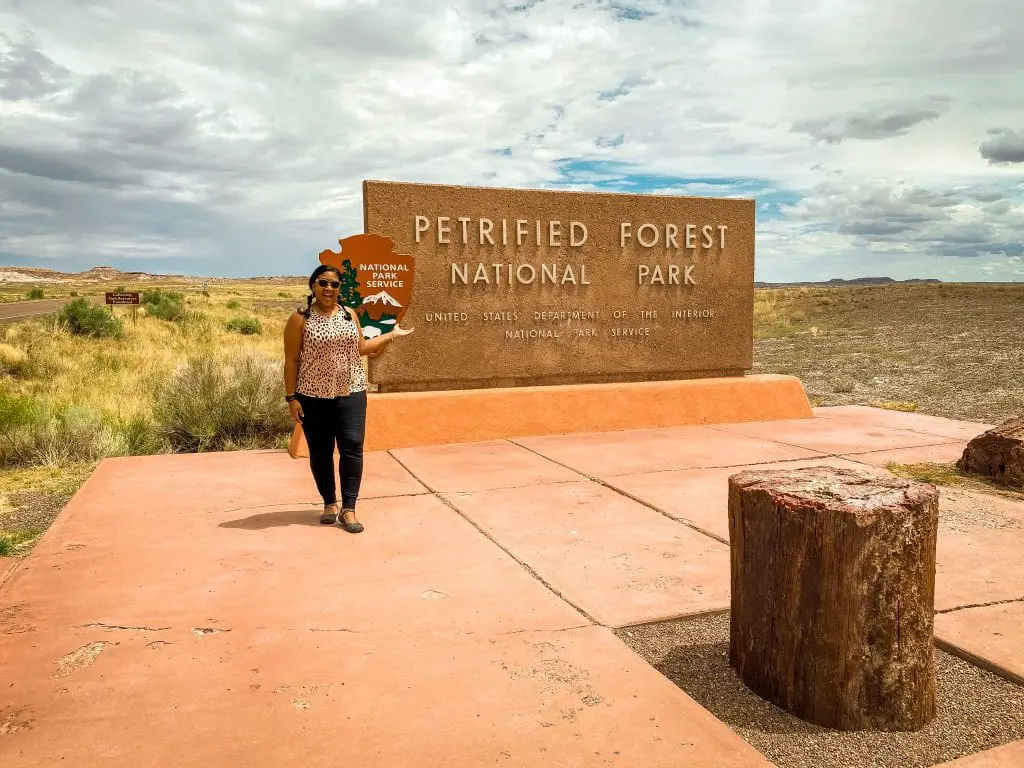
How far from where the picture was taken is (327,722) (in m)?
2.76

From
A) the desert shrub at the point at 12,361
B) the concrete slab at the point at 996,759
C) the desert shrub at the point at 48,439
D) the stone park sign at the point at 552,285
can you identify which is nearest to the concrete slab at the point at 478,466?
the stone park sign at the point at 552,285

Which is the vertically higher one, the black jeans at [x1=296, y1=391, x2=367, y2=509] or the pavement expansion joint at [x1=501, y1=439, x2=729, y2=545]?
the black jeans at [x1=296, y1=391, x2=367, y2=509]

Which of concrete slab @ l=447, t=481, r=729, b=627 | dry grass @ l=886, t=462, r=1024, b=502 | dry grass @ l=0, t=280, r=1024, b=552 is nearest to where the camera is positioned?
concrete slab @ l=447, t=481, r=729, b=627

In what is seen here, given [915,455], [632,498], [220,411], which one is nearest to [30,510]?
[220,411]

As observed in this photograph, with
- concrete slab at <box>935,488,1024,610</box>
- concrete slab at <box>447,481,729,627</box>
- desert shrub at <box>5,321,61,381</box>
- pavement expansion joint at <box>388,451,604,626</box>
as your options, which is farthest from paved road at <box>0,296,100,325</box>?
concrete slab at <box>935,488,1024,610</box>

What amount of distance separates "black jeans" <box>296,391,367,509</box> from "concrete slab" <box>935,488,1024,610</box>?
3234mm

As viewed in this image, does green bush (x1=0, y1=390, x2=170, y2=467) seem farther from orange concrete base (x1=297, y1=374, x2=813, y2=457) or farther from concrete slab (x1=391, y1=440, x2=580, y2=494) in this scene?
concrete slab (x1=391, y1=440, x2=580, y2=494)

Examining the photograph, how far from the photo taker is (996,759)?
2.54 meters

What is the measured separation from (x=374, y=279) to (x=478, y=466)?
2.16m

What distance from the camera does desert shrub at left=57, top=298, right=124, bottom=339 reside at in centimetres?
2259

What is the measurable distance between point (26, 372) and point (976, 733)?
17426mm

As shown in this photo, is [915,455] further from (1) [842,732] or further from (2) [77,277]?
(2) [77,277]

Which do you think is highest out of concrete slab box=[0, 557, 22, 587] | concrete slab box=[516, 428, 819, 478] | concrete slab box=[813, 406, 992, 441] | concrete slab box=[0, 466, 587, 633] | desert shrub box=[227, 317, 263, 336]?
desert shrub box=[227, 317, 263, 336]

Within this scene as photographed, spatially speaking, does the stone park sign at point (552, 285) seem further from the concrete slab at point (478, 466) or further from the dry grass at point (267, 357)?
the dry grass at point (267, 357)
